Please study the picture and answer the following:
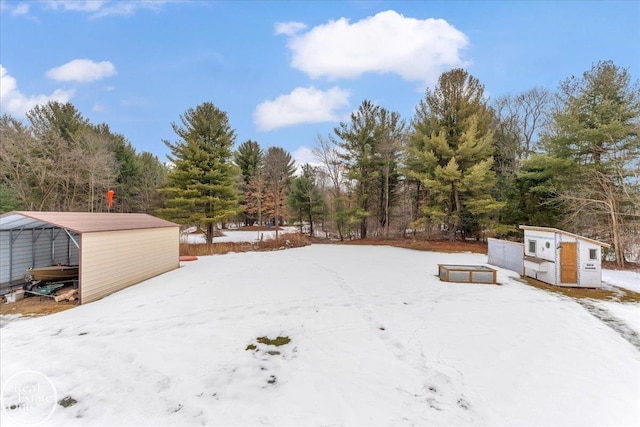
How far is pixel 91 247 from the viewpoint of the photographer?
254 inches

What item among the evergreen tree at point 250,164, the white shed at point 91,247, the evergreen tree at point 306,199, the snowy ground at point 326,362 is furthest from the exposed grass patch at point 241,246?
the evergreen tree at point 250,164

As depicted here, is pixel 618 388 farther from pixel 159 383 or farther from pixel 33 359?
pixel 33 359

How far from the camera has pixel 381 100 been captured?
1895 cm

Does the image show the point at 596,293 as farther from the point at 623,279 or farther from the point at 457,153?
the point at 457,153

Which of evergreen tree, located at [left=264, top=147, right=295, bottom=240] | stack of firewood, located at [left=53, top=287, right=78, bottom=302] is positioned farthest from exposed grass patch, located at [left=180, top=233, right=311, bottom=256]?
evergreen tree, located at [left=264, top=147, right=295, bottom=240]

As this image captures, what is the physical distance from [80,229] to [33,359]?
3.40 m

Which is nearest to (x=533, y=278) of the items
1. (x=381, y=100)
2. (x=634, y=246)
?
(x=634, y=246)

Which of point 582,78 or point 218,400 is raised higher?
point 582,78

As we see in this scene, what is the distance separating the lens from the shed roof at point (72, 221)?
6.16 metres

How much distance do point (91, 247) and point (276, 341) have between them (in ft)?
18.2

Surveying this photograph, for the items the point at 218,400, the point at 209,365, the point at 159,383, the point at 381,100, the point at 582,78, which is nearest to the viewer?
the point at 218,400

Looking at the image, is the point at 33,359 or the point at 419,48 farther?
the point at 419,48

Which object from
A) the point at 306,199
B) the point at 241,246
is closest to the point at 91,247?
the point at 241,246

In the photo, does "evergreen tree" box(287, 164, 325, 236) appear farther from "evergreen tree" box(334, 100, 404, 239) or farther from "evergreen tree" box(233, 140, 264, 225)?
"evergreen tree" box(233, 140, 264, 225)
